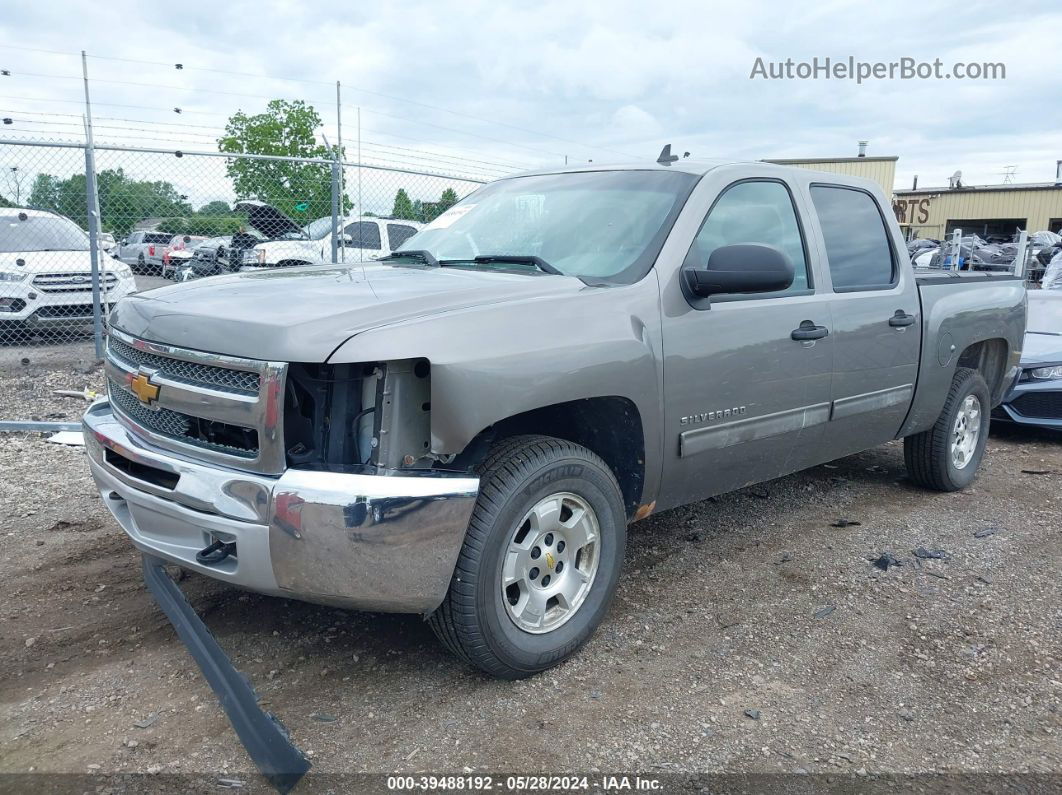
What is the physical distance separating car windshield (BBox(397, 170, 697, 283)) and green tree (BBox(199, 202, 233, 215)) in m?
5.65

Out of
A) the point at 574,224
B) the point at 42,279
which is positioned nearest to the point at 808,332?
the point at 574,224

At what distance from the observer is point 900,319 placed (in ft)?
14.5

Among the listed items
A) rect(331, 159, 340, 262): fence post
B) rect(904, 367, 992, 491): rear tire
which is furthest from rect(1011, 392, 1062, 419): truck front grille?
rect(331, 159, 340, 262): fence post

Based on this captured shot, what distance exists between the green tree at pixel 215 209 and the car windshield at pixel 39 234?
1.41 m

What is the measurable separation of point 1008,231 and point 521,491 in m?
40.3

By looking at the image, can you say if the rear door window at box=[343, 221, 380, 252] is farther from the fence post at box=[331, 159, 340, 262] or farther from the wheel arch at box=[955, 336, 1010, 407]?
the wheel arch at box=[955, 336, 1010, 407]

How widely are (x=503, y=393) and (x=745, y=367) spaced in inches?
51.7

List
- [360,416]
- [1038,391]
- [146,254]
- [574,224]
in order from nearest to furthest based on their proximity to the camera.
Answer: [360,416]
[574,224]
[1038,391]
[146,254]

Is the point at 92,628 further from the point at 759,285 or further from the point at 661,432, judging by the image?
the point at 759,285

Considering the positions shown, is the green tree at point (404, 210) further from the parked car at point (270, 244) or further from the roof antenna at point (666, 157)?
the roof antenna at point (666, 157)

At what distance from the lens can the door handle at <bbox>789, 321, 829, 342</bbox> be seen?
3.77 meters

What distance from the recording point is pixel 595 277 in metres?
3.28

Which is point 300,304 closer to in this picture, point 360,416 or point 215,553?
point 360,416

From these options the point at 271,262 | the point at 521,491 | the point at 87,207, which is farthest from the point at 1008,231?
the point at 521,491
